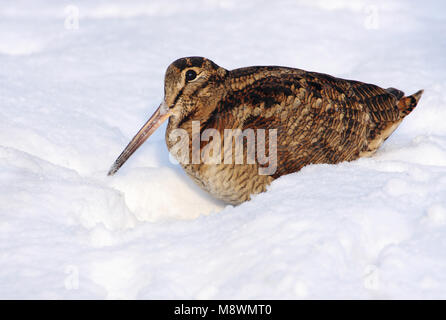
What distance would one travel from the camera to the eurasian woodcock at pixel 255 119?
3.12 m

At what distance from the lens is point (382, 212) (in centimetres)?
244

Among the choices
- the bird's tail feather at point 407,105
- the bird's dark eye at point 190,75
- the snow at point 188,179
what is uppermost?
the bird's dark eye at point 190,75

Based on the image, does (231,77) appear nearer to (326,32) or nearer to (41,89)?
(41,89)

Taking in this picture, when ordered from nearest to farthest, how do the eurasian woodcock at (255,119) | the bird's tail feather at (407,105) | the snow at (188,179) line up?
the snow at (188,179), the eurasian woodcock at (255,119), the bird's tail feather at (407,105)

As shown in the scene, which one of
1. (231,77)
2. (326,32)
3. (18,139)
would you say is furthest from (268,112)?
(326,32)

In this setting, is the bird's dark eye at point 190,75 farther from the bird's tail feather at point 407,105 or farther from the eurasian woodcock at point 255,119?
the bird's tail feather at point 407,105

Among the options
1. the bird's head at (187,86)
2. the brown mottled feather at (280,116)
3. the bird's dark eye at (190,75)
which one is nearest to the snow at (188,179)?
the brown mottled feather at (280,116)

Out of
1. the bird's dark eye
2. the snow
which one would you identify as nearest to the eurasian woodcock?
the bird's dark eye

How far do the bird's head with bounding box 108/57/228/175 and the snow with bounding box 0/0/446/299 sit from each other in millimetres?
471

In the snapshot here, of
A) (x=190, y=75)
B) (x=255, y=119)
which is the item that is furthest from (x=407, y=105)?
(x=190, y=75)

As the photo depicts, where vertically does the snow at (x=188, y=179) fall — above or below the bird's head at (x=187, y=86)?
below

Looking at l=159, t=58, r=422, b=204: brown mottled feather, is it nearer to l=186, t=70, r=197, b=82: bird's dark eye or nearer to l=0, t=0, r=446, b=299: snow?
l=186, t=70, r=197, b=82: bird's dark eye

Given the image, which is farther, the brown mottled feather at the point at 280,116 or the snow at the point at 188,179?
the brown mottled feather at the point at 280,116

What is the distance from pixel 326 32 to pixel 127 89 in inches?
82.6
